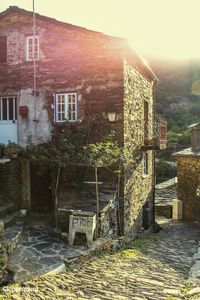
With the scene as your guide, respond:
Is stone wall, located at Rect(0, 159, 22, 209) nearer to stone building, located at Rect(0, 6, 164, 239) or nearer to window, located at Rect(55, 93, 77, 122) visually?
stone building, located at Rect(0, 6, 164, 239)

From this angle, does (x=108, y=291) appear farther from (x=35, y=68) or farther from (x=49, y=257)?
(x=35, y=68)

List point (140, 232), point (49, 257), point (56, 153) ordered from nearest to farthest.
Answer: point (49, 257) < point (56, 153) < point (140, 232)

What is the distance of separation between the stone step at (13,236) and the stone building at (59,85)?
187cm

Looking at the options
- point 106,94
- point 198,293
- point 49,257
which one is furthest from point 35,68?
point 198,293

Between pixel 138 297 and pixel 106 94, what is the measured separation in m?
7.44

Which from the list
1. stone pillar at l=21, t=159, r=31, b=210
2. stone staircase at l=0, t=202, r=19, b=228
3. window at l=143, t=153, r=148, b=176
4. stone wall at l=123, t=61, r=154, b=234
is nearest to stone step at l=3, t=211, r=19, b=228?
stone staircase at l=0, t=202, r=19, b=228

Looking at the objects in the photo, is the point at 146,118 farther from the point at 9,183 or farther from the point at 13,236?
the point at 13,236

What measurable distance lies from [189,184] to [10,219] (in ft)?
43.0

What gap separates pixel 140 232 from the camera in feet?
47.5

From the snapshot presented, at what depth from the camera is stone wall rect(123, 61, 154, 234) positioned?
12070 millimetres

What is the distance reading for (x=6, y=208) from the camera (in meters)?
11.5

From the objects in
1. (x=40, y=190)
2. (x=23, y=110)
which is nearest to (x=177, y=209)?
(x=40, y=190)

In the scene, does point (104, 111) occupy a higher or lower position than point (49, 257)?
higher

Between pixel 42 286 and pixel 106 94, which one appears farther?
pixel 106 94
